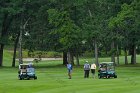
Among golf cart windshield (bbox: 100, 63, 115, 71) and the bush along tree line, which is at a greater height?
the bush along tree line

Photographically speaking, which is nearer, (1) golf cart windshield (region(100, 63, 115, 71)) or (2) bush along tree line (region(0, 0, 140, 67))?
(1) golf cart windshield (region(100, 63, 115, 71))

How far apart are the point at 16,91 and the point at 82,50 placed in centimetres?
6415

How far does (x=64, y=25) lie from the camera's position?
86.5 meters

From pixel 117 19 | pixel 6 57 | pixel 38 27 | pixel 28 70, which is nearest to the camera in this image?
pixel 28 70

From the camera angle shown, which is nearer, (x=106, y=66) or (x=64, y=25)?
(x=106, y=66)

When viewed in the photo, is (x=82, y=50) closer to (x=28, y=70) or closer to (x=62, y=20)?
(x=62, y=20)

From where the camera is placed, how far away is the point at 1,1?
8825 cm

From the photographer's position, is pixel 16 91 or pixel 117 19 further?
pixel 117 19

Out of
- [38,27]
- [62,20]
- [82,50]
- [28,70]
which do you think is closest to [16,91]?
[28,70]

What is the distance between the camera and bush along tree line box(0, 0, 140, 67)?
8479cm

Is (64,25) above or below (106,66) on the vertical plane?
above

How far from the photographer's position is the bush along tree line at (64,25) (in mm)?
84794

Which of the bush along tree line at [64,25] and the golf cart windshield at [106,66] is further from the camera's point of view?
the bush along tree line at [64,25]

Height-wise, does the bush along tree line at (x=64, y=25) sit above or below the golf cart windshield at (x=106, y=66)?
above
